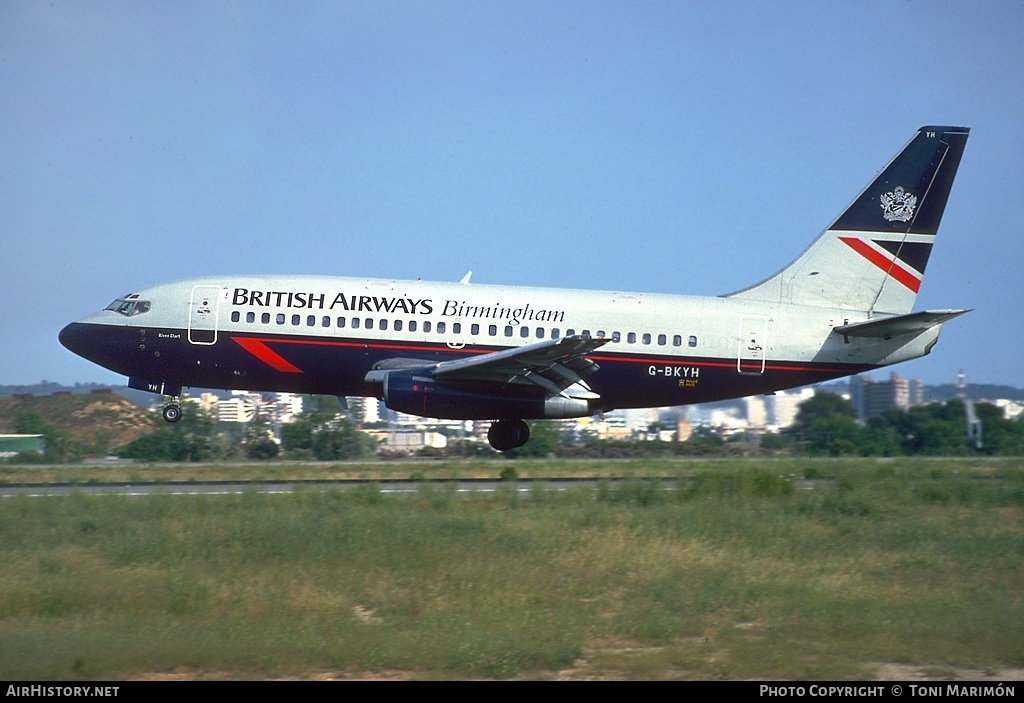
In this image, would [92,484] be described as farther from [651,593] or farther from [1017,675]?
[1017,675]

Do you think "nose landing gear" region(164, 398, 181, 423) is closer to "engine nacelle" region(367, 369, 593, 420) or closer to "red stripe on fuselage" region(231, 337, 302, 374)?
"red stripe on fuselage" region(231, 337, 302, 374)

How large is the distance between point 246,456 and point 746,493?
15254mm

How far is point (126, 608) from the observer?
10.4 meters

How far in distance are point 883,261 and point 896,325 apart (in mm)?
2178

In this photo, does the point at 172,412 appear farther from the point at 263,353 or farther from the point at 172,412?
the point at 263,353

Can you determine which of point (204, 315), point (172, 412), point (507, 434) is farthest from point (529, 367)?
point (172, 412)

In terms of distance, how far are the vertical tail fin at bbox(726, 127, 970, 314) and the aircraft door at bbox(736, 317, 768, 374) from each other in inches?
40.6

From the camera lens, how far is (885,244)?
78.4ft

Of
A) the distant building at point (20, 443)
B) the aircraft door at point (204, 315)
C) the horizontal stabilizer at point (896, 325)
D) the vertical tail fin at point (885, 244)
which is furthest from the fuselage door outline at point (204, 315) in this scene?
the horizontal stabilizer at point (896, 325)

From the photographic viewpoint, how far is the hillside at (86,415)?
1220 inches

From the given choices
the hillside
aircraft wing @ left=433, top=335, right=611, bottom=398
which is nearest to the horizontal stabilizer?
aircraft wing @ left=433, top=335, right=611, bottom=398

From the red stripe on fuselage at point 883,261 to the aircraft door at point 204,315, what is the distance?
14.4 m

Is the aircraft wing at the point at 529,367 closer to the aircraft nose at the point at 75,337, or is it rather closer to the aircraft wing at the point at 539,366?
the aircraft wing at the point at 539,366
